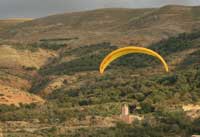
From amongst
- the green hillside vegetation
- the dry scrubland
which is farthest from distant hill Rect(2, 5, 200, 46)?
the green hillside vegetation

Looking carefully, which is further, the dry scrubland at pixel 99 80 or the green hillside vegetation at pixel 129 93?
the dry scrubland at pixel 99 80

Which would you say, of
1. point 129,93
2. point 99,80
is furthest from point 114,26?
point 129,93

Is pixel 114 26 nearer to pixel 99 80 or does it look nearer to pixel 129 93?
pixel 99 80

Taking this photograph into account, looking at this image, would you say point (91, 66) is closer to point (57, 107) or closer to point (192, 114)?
point (57, 107)

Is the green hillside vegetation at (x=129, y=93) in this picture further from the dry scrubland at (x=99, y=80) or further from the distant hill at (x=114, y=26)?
the distant hill at (x=114, y=26)

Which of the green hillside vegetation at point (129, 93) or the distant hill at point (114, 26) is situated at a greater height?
the distant hill at point (114, 26)

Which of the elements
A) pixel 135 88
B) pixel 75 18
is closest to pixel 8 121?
pixel 135 88

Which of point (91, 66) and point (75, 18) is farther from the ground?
point (75, 18)

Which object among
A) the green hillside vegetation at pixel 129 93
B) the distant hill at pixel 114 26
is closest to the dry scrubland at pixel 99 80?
the green hillside vegetation at pixel 129 93

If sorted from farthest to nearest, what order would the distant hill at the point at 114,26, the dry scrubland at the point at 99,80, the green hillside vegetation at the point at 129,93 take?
the distant hill at the point at 114,26 < the dry scrubland at the point at 99,80 < the green hillside vegetation at the point at 129,93
